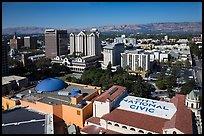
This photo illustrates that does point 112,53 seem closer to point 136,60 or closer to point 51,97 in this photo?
point 136,60

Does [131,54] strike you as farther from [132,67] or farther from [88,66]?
[88,66]

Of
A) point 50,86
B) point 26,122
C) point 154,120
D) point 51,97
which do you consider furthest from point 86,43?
point 154,120

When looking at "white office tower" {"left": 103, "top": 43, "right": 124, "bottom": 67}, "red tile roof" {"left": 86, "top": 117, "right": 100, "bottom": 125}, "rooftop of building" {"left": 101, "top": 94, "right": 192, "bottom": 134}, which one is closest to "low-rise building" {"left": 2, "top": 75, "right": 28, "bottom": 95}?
"red tile roof" {"left": 86, "top": 117, "right": 100, "bottom": 125}

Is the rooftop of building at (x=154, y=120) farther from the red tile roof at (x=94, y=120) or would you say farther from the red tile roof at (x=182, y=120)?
the red tile roof at (x=94, y=120)

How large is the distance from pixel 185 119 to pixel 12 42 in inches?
935

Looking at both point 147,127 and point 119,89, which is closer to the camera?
point 147,127

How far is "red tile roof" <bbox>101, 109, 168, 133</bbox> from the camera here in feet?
15.8

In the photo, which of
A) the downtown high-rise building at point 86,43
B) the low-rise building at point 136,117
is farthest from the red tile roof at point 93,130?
the downtown high-rise building at point 86,43

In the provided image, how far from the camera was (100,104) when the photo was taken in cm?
569

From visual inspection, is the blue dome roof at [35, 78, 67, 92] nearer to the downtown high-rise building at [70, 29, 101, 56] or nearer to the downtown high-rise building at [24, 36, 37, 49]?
the downtown high-rise building at [70, 29, 101, 56]

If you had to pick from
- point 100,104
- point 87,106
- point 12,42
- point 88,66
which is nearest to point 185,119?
point 100,104

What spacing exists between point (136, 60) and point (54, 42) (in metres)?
8.10

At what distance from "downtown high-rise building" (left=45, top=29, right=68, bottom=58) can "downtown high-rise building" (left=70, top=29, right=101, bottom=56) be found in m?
0.94

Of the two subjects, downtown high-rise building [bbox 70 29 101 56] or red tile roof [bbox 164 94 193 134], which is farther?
downtown high-rise building [bbox 70 29 101 56]
